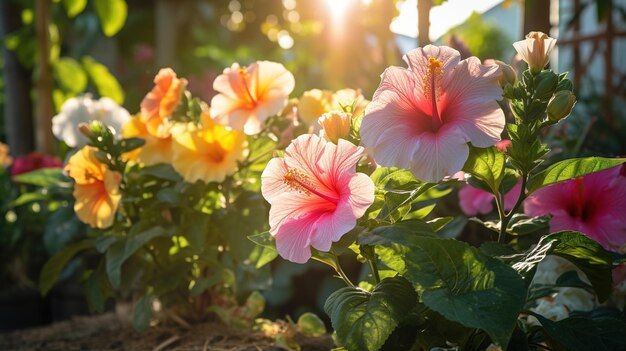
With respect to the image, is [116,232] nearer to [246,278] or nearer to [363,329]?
[246,278]

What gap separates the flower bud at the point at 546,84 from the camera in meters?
0.92

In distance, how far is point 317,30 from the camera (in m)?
4.87

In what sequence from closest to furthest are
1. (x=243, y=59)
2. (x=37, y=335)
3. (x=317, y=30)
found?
(x=37, y=335), (x=317, y=30), (x=243, y=59)

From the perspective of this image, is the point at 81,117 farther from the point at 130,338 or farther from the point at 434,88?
the point at 434,88

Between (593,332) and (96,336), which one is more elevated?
(593,332)

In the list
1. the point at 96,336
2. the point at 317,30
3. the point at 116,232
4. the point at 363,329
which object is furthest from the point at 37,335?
the point at 317,30

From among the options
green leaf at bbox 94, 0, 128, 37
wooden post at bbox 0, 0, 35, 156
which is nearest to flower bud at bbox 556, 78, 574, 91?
green leaf at bbox 94, 0, 128, 37

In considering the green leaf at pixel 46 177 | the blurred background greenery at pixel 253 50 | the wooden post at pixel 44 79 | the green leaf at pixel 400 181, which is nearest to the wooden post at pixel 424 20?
the blurred background greenery at pixel 253 50

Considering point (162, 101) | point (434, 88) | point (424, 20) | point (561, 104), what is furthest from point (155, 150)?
point (561, 104)

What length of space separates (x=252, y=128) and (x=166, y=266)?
370 mm

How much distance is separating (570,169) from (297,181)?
0.32 m

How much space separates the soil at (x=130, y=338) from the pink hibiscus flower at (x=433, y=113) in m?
0.64

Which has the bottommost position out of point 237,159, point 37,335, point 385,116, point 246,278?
point 37,335

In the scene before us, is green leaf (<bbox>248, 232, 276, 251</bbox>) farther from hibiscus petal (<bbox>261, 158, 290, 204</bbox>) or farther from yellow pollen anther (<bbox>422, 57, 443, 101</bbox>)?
Result: yellow pollen anther (<bbox>422, 57, 443, 101</bbox>)
